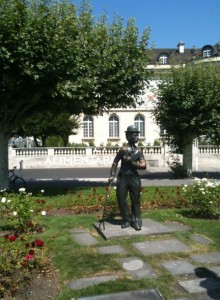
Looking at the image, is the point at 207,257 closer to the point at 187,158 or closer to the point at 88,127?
the point at 187,158

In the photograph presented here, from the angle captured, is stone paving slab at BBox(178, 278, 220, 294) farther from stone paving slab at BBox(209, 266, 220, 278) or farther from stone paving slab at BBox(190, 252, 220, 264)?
stone paving slab at BBox(190, 252, 220, 264)

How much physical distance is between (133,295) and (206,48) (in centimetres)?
6098

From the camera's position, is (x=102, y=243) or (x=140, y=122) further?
(x=140, y=122)

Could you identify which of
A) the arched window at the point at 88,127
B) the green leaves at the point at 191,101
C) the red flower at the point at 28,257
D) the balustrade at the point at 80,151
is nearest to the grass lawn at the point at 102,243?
the red flower at the point at 28,257

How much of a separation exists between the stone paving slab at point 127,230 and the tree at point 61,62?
5548 millimetres

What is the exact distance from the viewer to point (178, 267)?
5953 millimetres

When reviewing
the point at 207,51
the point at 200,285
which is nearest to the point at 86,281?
the point at 200,285

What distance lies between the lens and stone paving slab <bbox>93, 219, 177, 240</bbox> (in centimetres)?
757

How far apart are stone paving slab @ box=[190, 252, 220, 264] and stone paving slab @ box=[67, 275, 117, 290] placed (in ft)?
4.93

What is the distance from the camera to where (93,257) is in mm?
6461

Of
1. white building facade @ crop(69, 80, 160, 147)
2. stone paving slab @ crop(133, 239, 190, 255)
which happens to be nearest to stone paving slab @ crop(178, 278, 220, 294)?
stone paving slab @ crop(133, 239, 190, 255)

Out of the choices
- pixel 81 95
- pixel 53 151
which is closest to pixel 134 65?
pixel 81 95

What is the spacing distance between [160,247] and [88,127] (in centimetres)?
4772

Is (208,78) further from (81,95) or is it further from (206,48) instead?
(206,48)
